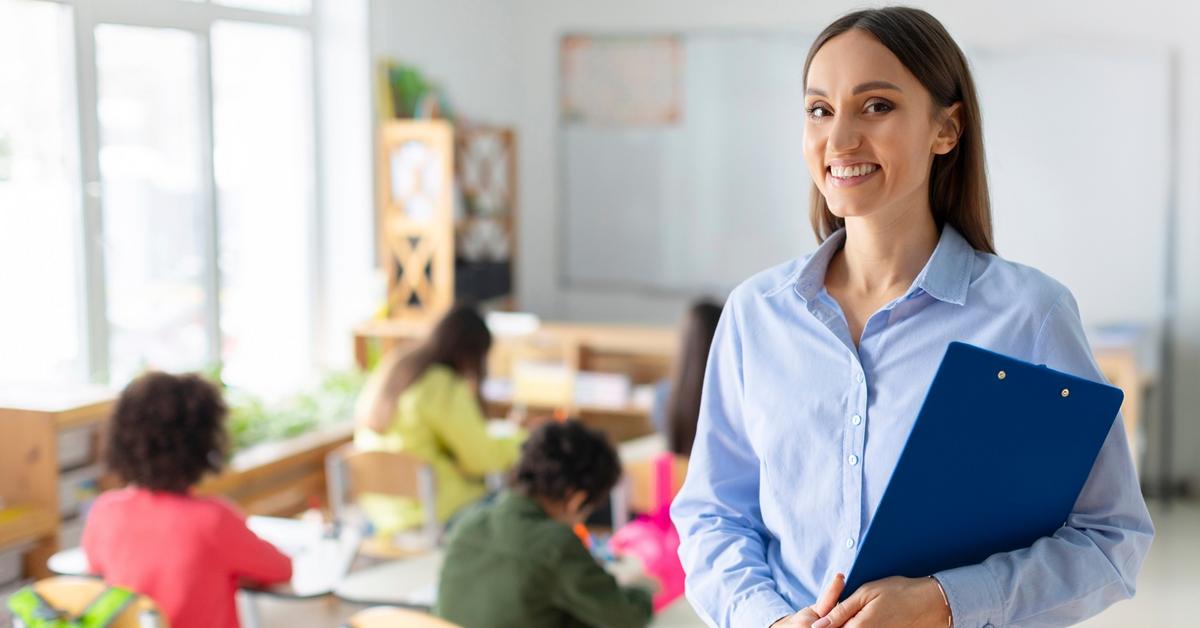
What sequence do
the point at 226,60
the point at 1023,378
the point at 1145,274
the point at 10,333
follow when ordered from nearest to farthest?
1. the point at 1023,378
2. the point at 10,333
3. the point at 226,60
4. the point at 1145,274

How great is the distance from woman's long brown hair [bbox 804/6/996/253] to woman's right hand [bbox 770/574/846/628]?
0.38 metres

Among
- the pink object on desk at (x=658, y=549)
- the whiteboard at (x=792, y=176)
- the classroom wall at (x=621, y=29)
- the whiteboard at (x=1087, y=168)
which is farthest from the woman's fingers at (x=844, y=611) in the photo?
the classroom wall at (x=621, y=29)

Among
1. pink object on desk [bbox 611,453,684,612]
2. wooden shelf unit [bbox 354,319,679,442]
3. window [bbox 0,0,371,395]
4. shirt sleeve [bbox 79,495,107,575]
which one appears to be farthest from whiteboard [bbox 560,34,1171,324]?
shirt sleeve [bbox 79,495,107,575]

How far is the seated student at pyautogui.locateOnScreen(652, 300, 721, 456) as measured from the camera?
3494 millimetres

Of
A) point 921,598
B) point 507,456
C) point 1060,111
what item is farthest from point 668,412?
point 1060,111

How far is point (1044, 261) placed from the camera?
5582mm

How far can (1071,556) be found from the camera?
1.14 meters

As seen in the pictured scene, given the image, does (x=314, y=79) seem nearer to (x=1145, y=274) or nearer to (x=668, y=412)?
(x=668, y=412)

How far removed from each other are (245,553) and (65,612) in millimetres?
480

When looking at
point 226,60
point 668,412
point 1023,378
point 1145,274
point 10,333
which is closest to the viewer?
point 1023,378

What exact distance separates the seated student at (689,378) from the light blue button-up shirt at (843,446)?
2142 mm

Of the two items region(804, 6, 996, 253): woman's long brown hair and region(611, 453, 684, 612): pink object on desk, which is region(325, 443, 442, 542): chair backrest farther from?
region(804, 6, 996, 253): woman's long brown hair

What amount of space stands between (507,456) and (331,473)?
2.20ft

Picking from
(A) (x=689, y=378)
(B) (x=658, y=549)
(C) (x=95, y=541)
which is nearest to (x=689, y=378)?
(A) (x=689, y=378)
